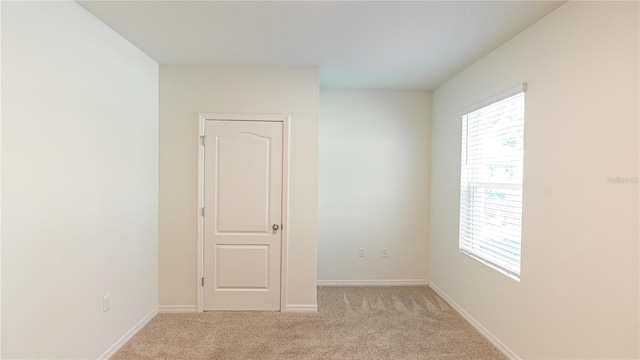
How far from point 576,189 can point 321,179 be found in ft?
8.87

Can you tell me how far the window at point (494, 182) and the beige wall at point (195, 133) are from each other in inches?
63.1

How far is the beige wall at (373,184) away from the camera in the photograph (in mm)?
4102

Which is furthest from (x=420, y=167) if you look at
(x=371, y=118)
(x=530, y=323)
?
(x=530, y=323)

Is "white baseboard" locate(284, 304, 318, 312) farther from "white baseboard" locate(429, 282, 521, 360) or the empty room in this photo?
"white baseboard" locate(429, 282, 521, 360)

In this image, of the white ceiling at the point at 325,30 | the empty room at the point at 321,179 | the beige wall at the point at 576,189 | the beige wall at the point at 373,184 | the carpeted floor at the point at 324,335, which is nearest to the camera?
the beige wall at the point at 576,189

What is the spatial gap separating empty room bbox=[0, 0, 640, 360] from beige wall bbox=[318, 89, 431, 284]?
0.03m

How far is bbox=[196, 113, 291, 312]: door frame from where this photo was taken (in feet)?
10.6

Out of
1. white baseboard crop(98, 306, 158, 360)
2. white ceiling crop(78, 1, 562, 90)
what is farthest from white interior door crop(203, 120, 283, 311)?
white ceiling crop(78, 1, 562, 90)

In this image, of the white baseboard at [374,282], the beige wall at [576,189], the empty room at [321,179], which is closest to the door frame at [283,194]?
the empty room at [321,179]

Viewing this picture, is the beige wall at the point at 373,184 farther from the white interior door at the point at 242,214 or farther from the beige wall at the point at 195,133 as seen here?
the white interior door at the point at 242,214

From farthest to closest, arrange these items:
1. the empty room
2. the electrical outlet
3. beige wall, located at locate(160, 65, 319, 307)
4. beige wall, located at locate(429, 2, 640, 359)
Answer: beige wall, located at locate(160, 65, 319, 307) → the electrical outlet → the empty room → beige wall, located at locate(429, 2, 640, 359)

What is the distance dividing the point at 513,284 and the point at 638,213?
111 centimetres

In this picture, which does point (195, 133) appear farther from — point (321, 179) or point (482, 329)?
point (482, 329)

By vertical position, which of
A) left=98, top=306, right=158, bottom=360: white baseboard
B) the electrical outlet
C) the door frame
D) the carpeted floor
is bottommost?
the carpeted floor
